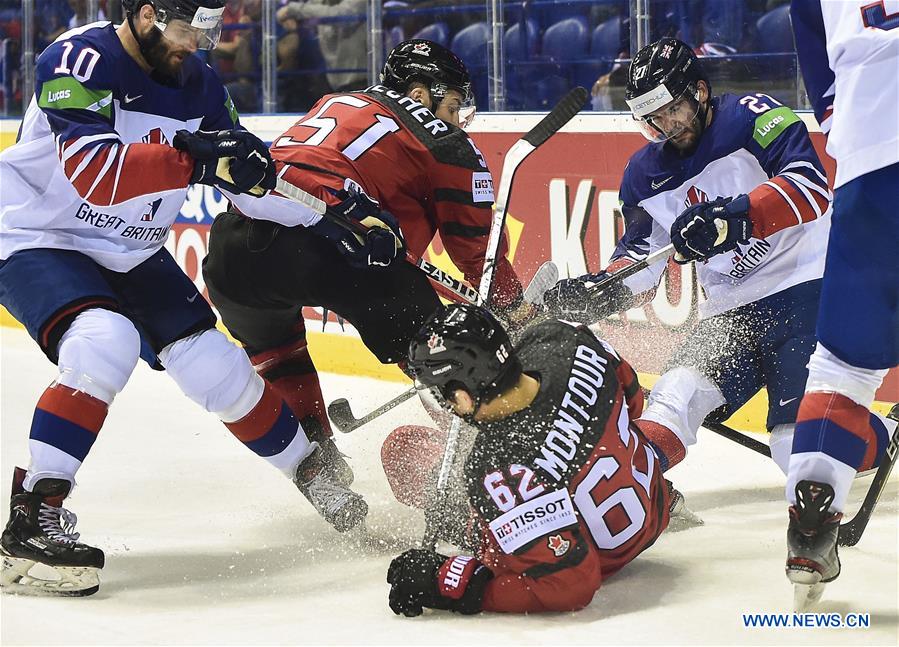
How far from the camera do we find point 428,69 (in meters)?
3.13

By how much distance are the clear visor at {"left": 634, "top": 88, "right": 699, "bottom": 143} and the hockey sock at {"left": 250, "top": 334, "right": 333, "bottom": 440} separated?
1030 mm

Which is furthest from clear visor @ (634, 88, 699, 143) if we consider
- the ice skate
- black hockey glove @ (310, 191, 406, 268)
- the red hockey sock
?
the red hockey sock

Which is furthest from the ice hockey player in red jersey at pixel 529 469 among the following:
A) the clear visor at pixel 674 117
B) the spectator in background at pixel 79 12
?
the spectator in background at pixel 79 12

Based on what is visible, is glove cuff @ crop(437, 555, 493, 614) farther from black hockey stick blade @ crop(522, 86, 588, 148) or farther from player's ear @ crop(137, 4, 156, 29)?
black hockey stick blade @ crop(522, 86, 588, 148)

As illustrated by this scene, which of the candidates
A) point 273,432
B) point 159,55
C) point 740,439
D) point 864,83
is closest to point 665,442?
point 740,439

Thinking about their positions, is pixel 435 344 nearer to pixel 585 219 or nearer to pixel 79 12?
pixel 585 219

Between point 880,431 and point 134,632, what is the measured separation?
1.71m

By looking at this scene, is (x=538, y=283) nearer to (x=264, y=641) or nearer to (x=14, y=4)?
(x=264, y=641)

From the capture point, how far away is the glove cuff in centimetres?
226

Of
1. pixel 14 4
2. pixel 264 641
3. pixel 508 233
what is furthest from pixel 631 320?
pixel 14 4

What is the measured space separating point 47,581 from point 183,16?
117cm

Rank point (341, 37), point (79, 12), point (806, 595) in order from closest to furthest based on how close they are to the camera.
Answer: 1. point (806, 595)
2. point (341, 37)
3. point (79, 12)

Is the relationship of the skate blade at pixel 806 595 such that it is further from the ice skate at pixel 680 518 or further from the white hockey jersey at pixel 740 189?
the white hockey jersey at pixel 740 189

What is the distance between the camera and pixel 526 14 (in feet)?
15.6
